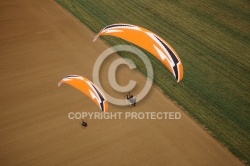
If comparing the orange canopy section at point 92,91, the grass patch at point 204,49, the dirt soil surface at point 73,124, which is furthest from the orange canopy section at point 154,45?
the grass patch at point 204,49

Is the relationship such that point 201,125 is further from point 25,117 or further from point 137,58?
point 25,117

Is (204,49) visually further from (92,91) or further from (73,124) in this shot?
(73,124)

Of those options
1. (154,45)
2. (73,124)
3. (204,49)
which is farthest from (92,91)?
(204,49)

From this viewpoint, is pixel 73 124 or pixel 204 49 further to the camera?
pixel 204 49

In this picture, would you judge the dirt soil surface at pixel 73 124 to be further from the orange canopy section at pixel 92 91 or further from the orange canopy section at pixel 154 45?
the orange canopy section at pixel 154 45

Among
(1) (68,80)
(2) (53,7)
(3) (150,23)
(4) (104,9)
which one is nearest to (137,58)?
(3) (150,23)
